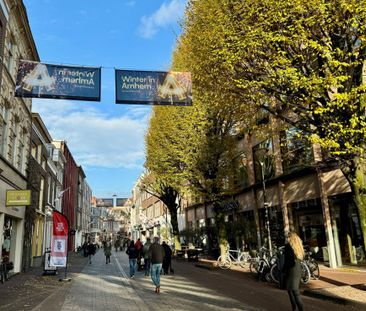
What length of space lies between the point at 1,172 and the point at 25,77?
6.23 meters

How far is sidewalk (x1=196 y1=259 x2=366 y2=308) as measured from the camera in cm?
1028

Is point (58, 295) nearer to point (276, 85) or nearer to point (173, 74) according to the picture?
point (173, 74)

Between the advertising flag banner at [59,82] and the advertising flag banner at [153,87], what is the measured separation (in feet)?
2.71

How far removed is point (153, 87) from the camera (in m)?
13.2

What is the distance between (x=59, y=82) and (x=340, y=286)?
10.5m

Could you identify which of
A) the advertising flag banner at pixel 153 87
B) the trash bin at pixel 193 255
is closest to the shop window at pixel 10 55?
the advertising flag banner at pixel 153 87

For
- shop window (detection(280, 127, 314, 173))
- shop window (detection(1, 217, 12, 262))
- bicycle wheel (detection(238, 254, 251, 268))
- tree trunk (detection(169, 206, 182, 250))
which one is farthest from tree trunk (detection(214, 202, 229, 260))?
tree trunk (detection(169, 206, 182, 250))

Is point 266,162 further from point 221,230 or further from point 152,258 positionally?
point 152,258

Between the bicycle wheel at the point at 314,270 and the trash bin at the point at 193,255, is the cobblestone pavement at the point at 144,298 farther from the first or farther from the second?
the trash bin at the point at 193,255

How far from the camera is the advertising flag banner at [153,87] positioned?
12.8 m

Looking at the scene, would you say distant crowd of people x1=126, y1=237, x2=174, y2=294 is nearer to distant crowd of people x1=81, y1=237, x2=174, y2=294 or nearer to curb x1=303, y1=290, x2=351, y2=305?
distant crowd of people x1=81, y1=237, x2=174, y2=294

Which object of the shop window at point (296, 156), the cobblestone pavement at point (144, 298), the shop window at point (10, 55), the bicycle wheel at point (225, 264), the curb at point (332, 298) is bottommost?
the curb at point (332, 298)

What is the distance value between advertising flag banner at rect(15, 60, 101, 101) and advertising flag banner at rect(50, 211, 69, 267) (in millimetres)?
6660

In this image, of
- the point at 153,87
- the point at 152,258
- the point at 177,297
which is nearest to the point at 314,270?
the point at 177,297
